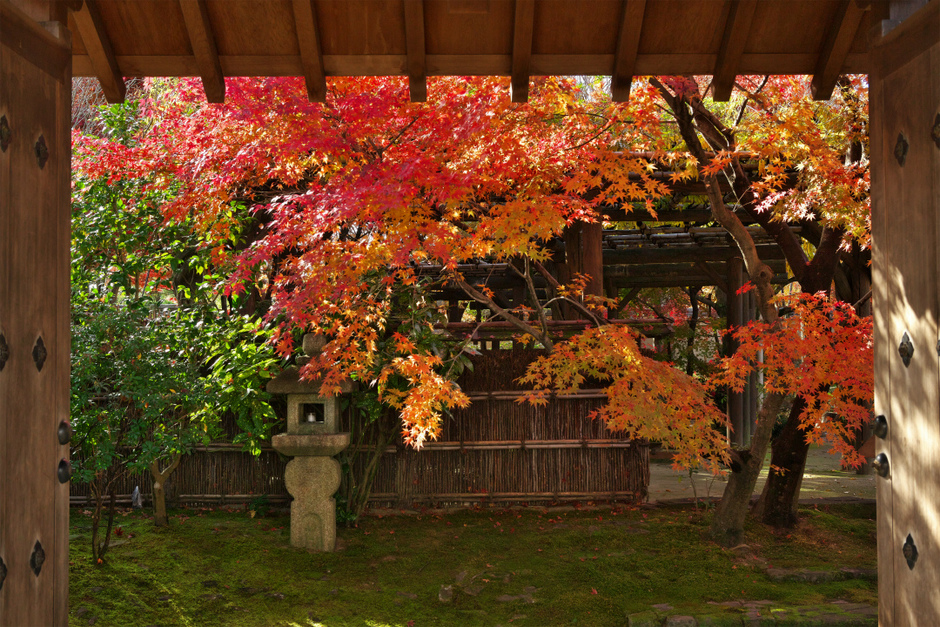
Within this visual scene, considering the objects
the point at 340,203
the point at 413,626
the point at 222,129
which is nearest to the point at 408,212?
the point at 340,203

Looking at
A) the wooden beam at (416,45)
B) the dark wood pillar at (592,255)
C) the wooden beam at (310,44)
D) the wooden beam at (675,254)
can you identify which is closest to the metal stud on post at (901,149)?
the wooden beam at (416,45)

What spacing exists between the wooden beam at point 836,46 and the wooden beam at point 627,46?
0.78m

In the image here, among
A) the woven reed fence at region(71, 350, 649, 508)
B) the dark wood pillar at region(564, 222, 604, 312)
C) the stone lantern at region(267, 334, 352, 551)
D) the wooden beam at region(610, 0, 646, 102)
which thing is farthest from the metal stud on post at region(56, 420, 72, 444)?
the dark wood pillar at region(564, 222, 604, 312)

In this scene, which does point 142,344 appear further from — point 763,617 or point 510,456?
point 763,617

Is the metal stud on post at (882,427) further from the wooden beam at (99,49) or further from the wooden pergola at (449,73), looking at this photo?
the wooden beam at (99,49)

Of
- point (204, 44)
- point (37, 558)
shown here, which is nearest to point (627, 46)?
point (204, 44)

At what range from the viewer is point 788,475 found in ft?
24.4

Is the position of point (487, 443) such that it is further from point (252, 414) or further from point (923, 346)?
point (923, 346)

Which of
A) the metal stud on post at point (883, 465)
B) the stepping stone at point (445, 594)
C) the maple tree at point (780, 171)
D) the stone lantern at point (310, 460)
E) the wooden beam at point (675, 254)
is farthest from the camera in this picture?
the wooden beam at point (675, 254)

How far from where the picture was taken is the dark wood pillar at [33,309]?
2.26 m

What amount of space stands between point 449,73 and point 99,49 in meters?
1.42

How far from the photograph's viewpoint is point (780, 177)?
680cm

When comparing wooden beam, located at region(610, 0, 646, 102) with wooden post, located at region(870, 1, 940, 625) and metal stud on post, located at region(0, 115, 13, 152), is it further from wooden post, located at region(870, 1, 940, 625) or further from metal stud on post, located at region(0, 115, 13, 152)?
metal stud on post, located at region(0, 115, 13, 152)

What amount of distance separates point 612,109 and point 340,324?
3.07 meters
